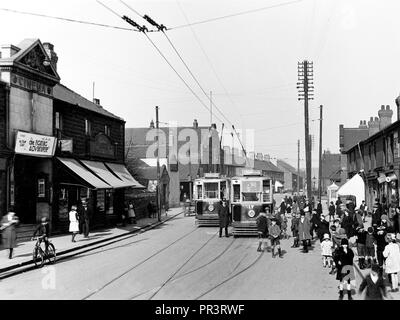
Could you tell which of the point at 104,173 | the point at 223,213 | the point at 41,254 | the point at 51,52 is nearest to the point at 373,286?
the point at 41,254

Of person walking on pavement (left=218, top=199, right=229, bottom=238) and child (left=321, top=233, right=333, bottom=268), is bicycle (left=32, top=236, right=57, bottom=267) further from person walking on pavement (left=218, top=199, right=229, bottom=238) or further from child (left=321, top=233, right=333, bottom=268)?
child (left=321, top=233, right=333, bottom=268)

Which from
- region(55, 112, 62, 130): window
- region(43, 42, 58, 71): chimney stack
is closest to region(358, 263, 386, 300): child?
region(55, 112, 62, 130): window

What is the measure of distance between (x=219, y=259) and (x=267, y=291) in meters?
4.84

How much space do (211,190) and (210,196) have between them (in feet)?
1.30

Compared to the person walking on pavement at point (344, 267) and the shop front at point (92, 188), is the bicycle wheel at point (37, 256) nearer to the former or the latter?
the shop front at point (92, 188)

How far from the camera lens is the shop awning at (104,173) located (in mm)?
24998

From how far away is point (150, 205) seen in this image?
1417 inches

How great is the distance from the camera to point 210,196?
26531mm

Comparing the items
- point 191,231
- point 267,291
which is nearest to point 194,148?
point 191,231

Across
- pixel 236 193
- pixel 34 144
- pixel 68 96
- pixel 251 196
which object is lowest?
pixel 251 196

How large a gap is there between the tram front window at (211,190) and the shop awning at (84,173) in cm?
596

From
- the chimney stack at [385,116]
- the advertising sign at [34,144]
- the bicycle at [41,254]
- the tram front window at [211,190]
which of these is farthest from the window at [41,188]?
the chimney stack at [385,116]

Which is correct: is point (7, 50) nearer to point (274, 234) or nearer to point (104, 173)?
point (104, 173)
